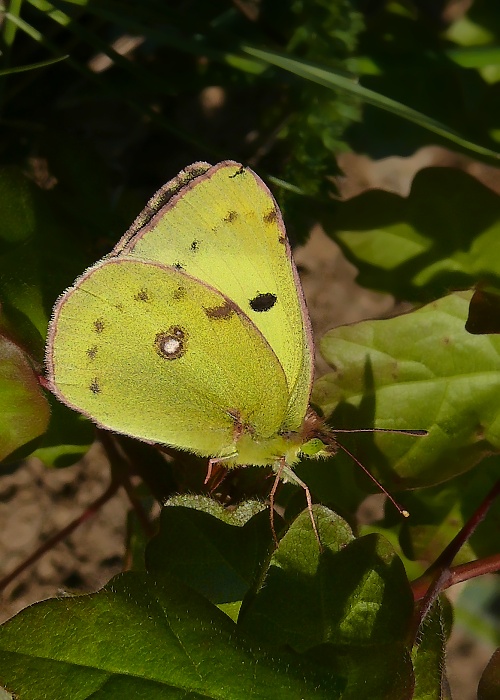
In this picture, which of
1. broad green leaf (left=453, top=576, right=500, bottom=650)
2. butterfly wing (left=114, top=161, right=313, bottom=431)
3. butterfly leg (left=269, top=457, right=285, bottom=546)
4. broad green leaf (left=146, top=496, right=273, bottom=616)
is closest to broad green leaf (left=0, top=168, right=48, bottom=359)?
butterfly wing (left=114, top=161, right=313, bottom=431)

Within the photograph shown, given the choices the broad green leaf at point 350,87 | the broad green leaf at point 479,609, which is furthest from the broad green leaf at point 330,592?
the broad green leaf at point 479,609

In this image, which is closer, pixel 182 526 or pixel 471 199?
pixel 182 526

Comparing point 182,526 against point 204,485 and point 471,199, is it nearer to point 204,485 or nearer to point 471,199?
point 204,485

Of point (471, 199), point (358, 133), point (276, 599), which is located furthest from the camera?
point (358, 133)

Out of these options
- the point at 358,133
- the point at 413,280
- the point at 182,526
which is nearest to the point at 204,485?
the point at 182,526

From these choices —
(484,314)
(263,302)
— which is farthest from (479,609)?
(263,302)

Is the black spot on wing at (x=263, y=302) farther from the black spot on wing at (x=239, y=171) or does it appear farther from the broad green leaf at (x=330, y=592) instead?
the broad green leaf at (x=330, y=592)
